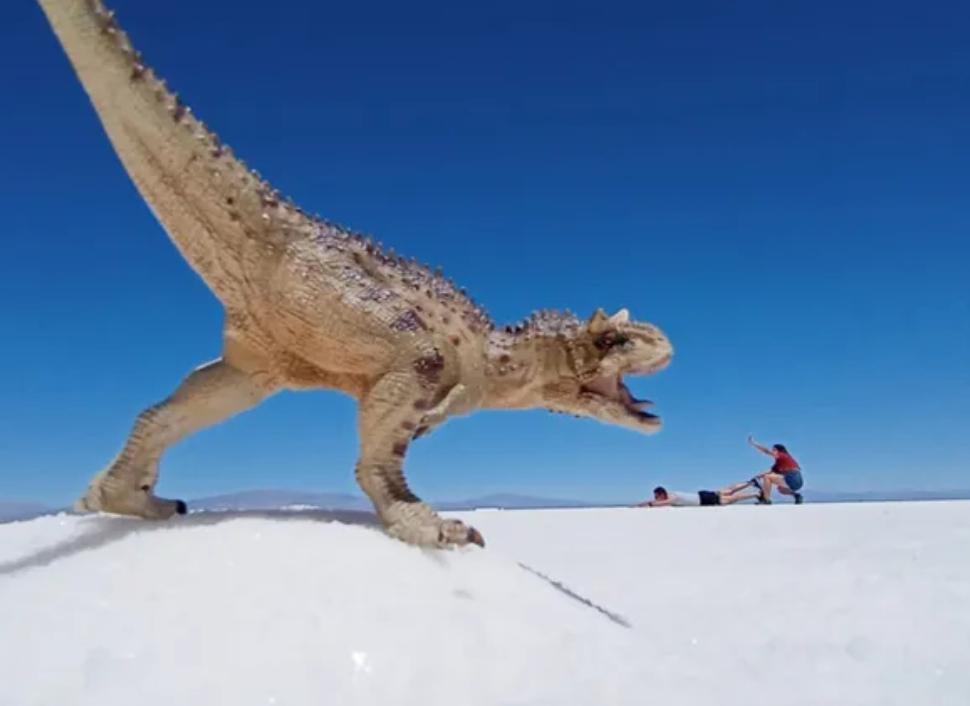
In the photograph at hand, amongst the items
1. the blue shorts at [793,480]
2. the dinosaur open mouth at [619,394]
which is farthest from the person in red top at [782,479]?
the dinosaur open mouth at [619,394]

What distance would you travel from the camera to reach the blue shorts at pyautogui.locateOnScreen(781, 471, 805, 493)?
430 inches

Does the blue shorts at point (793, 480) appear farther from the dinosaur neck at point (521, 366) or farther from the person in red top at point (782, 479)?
the dinosaur neck at point (521, 366)

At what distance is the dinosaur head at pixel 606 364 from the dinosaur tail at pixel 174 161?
156 centimetres

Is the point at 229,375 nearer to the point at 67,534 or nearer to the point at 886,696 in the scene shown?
the point at 67,534

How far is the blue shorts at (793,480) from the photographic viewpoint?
10.9 metres

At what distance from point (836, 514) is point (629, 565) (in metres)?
3.25

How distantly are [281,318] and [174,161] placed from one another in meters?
0.88


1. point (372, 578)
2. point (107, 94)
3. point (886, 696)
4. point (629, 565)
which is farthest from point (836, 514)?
point (107, 94)

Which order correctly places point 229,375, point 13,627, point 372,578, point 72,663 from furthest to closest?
point 229,375
point 372,578
point 13,627
point 72,663

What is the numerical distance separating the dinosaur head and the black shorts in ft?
21.0

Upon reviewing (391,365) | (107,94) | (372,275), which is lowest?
(391,365)

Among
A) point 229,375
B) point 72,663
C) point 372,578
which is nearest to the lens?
point 72,663

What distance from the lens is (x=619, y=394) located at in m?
5.11

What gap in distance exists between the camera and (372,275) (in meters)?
4.50
